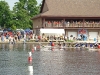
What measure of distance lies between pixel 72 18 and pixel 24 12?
92.7 feet

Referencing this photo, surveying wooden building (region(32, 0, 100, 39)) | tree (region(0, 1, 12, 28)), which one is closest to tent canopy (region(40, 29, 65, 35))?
wooden building (region(32, 0, 100, 39))

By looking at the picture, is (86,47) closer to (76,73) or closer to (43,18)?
(43,18)

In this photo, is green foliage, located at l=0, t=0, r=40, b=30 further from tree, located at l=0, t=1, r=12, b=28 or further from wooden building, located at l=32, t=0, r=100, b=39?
wooden building, located at l=32, t=0, r=100, b=39

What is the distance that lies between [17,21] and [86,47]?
50.1m

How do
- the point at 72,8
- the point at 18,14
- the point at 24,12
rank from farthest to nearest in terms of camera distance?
the point at 24,12 < the point at 18,14 < the point at 72,8

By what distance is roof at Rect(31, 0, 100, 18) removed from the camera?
81.8 meters

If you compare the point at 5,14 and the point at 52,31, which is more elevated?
the point at 5,14

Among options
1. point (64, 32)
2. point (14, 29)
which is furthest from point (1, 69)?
point (14, 29)

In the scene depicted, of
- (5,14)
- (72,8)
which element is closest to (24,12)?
(5,14)

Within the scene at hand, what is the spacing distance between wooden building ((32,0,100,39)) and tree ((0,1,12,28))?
18.8m

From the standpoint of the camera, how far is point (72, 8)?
8431 centimetres

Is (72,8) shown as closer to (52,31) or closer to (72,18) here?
(72,18)

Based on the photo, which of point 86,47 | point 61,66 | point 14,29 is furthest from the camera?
point 14,29

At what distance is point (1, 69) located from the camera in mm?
29469
